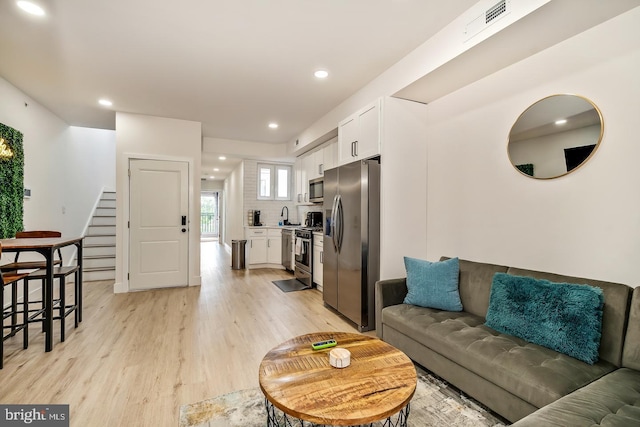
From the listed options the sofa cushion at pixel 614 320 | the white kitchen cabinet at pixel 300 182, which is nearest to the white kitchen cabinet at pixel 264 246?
the white kitchen cabinet at pixel 300 182

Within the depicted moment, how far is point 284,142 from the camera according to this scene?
6.50 m

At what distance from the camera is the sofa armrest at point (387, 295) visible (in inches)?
102

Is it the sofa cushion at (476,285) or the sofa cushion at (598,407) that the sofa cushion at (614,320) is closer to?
the sofa cushion at (598,407)

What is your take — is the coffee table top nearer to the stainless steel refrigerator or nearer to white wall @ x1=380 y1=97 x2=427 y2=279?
the stainless steel refrigerator

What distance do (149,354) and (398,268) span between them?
8.16 feet

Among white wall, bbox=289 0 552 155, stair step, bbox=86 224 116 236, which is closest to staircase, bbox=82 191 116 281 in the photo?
stair step, bbox=86 224 116 236

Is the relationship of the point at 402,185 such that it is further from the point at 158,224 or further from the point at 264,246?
the point at 264,246

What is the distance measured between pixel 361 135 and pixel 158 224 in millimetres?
3490

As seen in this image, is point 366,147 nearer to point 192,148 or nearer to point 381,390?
point 381,390

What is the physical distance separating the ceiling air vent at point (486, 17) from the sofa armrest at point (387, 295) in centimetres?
207

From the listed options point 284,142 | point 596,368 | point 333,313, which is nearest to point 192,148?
point 284,142

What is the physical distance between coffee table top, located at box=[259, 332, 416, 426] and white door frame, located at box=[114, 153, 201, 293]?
3.70 meters

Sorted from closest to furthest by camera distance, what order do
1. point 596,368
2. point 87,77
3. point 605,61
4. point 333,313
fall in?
point 596,368 < point 605,61 < point 87,77 < point 333,313

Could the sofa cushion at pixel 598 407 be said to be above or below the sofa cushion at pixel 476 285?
below
